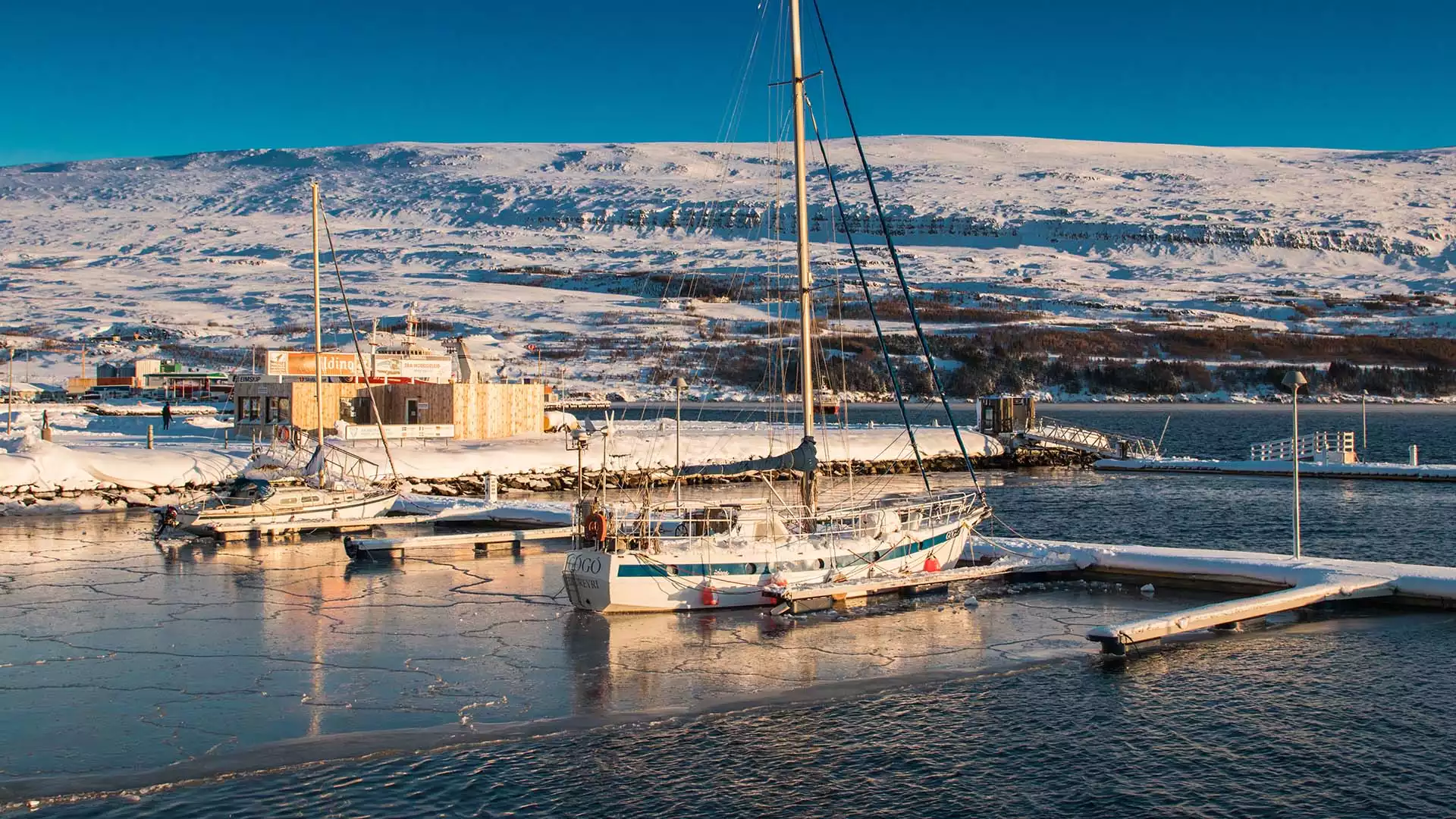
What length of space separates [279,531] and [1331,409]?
140308 mm

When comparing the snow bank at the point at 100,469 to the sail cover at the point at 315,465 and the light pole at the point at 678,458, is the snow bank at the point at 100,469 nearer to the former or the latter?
the sail cover at the point at 315,465

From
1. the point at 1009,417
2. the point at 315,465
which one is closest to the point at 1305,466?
the point at 1009,417

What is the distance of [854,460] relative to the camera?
196 ft

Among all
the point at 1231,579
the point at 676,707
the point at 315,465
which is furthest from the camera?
the point at 315,465


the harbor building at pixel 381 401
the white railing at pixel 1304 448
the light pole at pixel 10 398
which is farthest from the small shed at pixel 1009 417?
the light pole at pixel 10 398

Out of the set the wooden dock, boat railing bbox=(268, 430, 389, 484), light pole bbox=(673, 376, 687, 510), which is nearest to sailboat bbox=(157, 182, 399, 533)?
boat railing bbox=(268, 430, 389, 484)

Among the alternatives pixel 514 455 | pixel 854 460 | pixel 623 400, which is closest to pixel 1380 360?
pixel 623 400

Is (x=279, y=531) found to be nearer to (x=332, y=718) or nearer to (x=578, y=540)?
(x=578, y=540)

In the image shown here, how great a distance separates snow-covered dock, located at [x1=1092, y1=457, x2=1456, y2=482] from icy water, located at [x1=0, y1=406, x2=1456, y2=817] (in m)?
34.6

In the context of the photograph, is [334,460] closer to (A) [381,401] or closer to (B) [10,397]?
(A) [381,401]

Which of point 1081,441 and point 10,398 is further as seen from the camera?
point 1081,441

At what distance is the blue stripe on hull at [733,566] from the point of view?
2373 centimetres

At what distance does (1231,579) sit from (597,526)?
1234cm

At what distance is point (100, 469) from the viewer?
42969mm
